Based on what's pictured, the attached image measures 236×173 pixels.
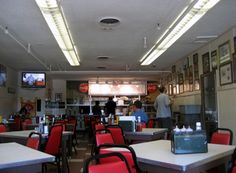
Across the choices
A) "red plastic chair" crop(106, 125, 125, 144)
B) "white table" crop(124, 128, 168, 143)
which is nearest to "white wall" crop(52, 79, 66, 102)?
"white table" crop(124, 128, 168, 143)

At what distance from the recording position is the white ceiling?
496cm

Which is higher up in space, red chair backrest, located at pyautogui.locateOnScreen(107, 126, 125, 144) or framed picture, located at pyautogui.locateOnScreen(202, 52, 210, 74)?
framed picture, located at pyautogui.locateOnScreen(202, 52, 210, 74)

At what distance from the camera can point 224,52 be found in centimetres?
673

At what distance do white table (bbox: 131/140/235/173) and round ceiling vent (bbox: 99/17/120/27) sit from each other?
10.7 feet

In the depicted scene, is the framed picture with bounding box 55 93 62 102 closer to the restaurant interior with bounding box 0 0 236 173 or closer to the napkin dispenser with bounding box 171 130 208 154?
the restaurant interior with bounding box 0 0 236 173

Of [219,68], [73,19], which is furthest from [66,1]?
[219,68]

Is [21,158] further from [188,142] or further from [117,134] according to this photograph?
[117,134]

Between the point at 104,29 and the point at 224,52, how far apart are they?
2.86 m

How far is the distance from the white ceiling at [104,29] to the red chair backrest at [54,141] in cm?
211

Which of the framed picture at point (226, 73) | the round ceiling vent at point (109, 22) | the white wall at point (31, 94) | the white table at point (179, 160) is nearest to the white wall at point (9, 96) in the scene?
the white wall at point (31, 94)

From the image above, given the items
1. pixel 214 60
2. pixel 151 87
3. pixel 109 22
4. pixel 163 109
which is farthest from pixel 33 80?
pixel 214 60

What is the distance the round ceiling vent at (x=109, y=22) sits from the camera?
5676 millimetres

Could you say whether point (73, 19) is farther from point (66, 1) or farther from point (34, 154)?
point (34, 154)

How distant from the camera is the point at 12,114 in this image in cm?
1156
